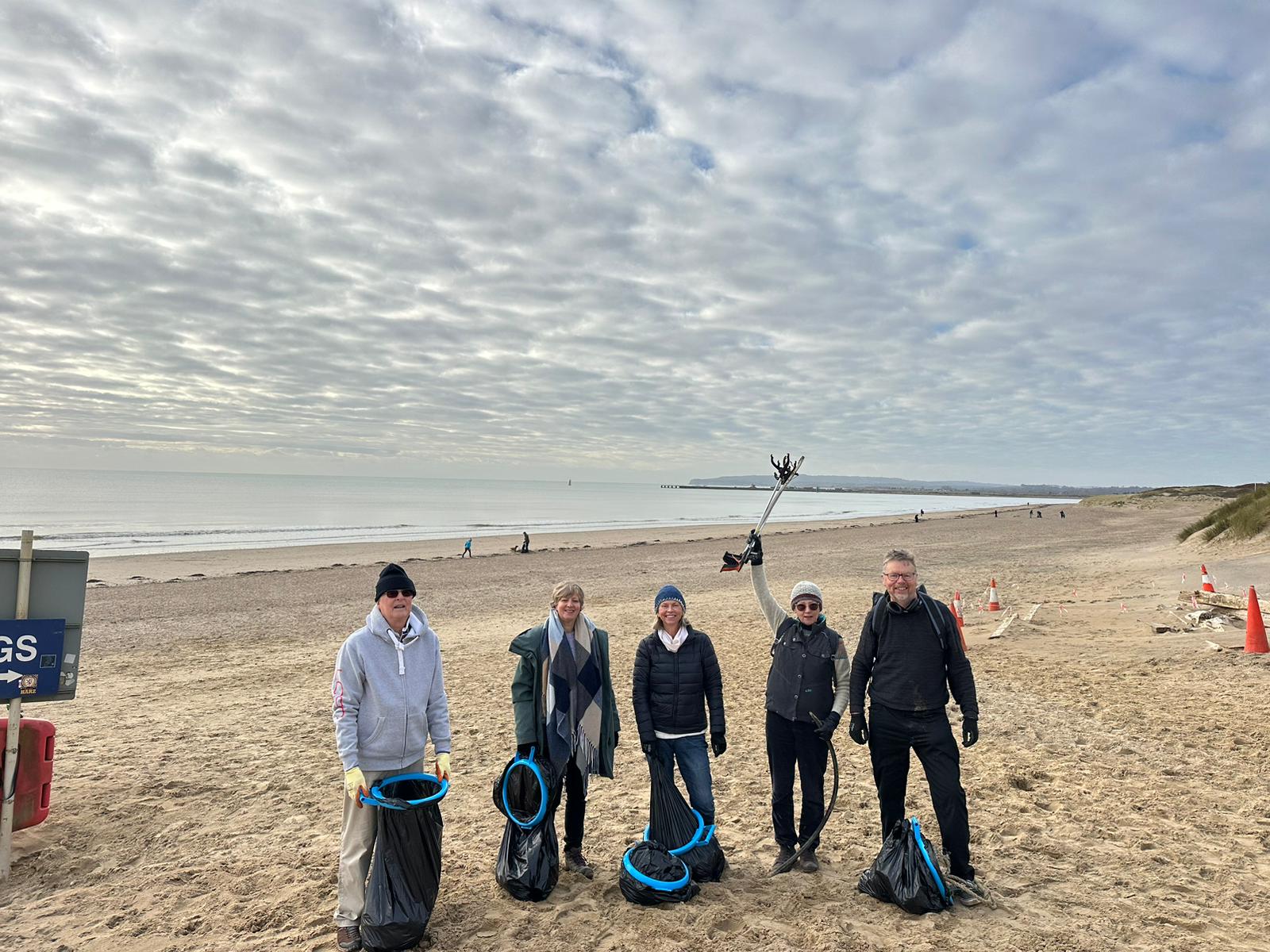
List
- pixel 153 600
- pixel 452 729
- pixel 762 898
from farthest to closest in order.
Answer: pixel 153 600, pixel 452 729, pixel 762 898

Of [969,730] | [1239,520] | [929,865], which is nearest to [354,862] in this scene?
[929,865]

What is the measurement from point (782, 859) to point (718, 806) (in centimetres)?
106

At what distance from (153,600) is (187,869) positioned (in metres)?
15.3

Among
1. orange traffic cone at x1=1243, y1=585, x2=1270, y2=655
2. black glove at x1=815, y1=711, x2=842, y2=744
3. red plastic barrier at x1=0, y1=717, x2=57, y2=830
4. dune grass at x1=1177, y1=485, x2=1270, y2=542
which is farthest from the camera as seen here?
dune grass at x1=1177, y1=485, x2=1270, y2=542

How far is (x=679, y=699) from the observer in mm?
4336

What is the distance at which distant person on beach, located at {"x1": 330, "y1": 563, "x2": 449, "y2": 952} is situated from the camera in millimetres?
3611

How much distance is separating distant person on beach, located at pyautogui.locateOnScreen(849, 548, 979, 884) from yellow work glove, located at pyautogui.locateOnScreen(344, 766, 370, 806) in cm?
257

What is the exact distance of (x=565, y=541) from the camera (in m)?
38.2

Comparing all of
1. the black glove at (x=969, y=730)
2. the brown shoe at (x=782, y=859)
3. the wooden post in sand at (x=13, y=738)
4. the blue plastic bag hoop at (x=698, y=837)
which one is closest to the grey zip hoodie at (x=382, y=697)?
the blue plastic bag hoop at (x=698, y=837)

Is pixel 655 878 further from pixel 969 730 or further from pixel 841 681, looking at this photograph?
pixel 969 730

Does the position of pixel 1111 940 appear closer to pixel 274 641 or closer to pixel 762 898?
pixel 762 898

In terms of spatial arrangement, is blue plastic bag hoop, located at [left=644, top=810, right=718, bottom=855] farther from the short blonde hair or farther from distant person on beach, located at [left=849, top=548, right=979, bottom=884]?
the short blonde hair

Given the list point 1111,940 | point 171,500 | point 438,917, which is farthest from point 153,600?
point 171,500

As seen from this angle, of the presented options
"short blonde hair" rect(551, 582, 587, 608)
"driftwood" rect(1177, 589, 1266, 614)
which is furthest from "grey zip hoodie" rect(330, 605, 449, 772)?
"driftwood" rect(1177, 589, 1266, 614)
